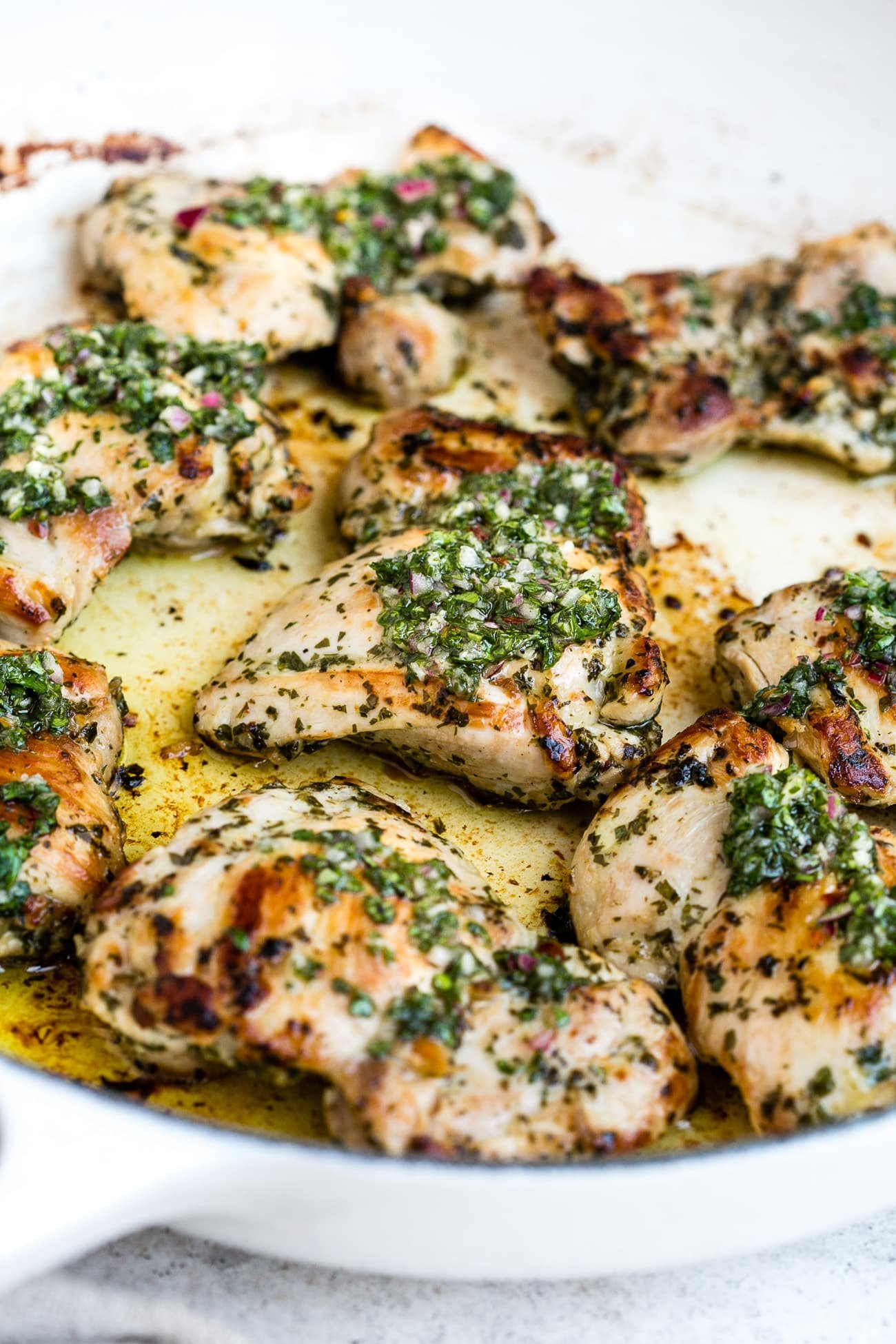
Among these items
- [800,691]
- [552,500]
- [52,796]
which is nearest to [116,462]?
[52,796]

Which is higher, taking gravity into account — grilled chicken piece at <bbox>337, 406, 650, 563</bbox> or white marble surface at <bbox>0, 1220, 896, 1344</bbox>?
grilled chicken piece at <bbox>337, 406, 650, 563</bbox>

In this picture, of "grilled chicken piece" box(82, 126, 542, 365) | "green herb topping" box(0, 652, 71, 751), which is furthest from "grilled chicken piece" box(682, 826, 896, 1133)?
"grilled chicken piece" box(82, 126, 542, 365)

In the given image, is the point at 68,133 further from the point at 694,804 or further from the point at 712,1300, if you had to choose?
the point at 712,1300

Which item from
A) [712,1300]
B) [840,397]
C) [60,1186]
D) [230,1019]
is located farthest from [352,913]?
[840,397]

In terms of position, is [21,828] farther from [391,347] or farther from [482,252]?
[482,252]

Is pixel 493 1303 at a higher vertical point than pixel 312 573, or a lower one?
lower

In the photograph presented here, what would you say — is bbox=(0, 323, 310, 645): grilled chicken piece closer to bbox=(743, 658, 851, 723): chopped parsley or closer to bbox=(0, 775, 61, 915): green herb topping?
bbox=(0, 775, 61, 915): green herb topping

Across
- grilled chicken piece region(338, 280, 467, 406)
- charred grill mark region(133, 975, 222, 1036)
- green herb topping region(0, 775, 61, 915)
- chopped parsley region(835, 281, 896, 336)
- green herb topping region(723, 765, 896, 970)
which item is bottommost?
charred grill mark region(133, 975, 222, 1036)

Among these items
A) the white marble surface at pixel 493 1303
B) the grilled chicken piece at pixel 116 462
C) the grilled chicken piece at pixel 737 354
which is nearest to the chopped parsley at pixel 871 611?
the grilled chicken piece at pixel 737 354
